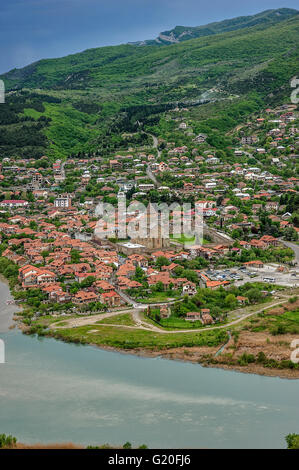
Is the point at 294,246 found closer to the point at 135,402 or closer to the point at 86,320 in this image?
the point at 86,320

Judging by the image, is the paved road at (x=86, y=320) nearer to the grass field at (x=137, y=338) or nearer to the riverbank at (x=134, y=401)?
the grass field at (x=137, y=338)

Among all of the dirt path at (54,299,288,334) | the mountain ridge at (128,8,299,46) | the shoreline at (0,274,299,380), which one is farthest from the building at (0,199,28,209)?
the mountain ridge at (128,8,299,46)

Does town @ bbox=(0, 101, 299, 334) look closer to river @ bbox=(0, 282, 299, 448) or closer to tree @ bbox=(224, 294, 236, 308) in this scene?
tree @ bbox=(224, 294, 236, 308)

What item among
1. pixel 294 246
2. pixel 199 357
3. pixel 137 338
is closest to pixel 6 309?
pixel 137 338

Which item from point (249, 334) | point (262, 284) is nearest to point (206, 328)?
point (249, 334)

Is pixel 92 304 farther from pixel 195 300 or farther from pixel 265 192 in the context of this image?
pixel 265 192

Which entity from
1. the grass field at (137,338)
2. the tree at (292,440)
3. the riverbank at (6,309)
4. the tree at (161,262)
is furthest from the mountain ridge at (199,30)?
the tree at (292,440)
